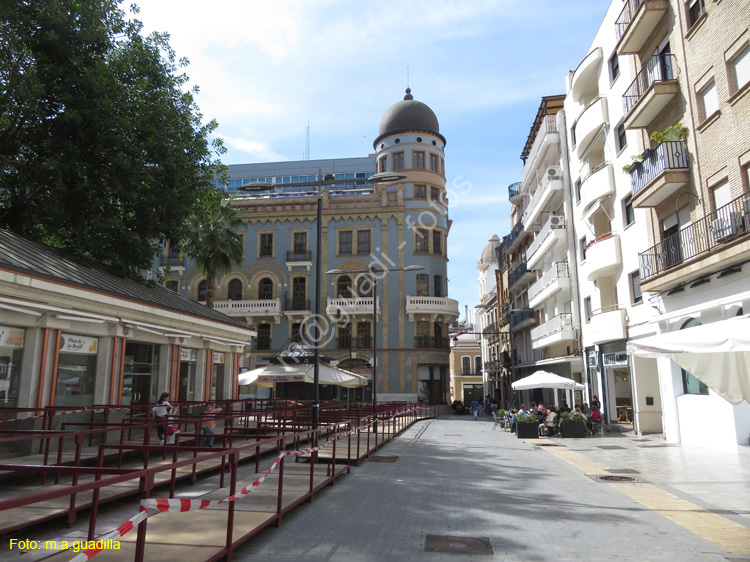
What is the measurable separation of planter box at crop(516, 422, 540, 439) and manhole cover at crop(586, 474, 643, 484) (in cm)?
1002

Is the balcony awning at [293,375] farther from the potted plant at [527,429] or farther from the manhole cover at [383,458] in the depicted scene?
the manhole cover at [383,458]

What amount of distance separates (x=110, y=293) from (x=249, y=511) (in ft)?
27.6

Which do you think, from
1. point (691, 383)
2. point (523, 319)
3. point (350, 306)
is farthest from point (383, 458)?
point (523, 319)

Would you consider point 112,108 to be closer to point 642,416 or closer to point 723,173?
point 723,173

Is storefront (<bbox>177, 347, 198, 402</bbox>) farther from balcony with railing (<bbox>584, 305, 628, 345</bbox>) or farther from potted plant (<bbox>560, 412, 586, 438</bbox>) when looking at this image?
balcony with railing (<bbox>584, 305, 628, 345</bbox>)

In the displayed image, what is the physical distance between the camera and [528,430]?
866 inches

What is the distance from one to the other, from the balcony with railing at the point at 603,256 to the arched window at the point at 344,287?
77.2ft

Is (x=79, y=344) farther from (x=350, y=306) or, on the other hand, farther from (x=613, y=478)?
(x=350, y=306)

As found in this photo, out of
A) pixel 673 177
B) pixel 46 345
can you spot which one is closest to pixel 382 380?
pixel 673 177

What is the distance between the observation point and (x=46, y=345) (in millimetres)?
12219

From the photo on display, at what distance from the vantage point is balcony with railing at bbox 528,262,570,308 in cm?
3035

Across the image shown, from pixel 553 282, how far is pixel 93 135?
23.8 m

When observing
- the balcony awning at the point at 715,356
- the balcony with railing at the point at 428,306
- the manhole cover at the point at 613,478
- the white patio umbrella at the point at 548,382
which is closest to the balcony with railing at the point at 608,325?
the white patio umbrella at the point at 548,382

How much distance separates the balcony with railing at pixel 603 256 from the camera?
78.6 ft
